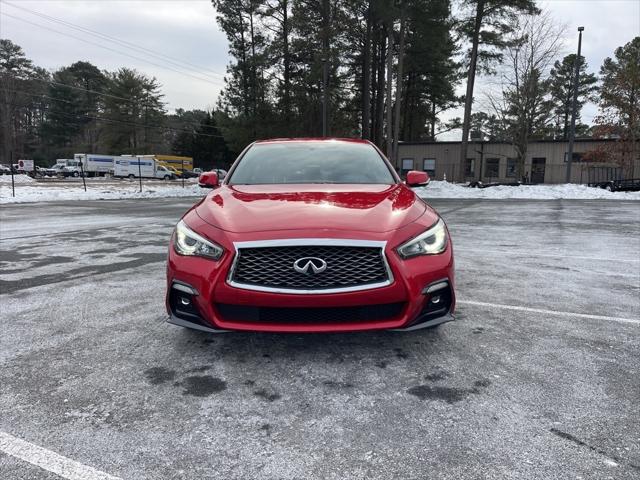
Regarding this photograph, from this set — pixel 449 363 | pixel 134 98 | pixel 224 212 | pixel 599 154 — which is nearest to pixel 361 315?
pixel 449 363

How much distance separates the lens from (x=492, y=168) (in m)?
44.2

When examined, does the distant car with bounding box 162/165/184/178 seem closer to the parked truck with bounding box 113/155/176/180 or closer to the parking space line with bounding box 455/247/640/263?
the parked truck with bounding box 113/155/176/180

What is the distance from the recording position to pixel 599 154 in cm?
3250

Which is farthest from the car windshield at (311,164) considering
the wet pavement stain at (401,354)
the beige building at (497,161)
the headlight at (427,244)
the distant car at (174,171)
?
the distant car at (174,171)

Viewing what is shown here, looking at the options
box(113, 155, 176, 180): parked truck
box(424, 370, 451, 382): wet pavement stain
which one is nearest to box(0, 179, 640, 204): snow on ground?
box(424, 370, 451, 382): wet pavement stain

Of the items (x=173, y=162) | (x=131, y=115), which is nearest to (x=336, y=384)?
(x=173, y=162)

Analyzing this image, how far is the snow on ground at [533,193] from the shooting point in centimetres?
2184

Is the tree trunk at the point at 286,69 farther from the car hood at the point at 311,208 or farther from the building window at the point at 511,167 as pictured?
the car hood at the point at 311,208

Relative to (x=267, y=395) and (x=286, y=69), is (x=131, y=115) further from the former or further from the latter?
(x=267, y=395)

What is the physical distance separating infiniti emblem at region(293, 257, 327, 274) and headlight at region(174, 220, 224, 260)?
19.9 inches

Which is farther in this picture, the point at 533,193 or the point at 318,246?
the point at 533,193

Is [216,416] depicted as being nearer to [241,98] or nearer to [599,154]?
[241,98]

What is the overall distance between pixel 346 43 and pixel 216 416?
27708 mm

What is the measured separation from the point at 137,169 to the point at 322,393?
5636 centimetres
